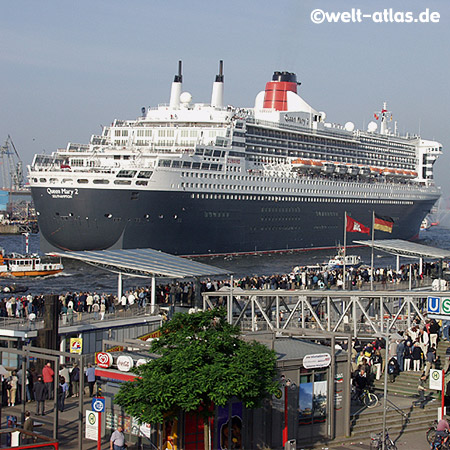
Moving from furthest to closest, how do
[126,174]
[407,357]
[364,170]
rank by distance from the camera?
[364,170]
[126,174]
[407,357]

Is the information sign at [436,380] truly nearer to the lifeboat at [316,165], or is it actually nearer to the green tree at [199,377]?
the green tree at [199,377]

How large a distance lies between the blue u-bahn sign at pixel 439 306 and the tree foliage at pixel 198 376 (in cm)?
517

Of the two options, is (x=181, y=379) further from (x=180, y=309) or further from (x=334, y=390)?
(x=180, y=309)

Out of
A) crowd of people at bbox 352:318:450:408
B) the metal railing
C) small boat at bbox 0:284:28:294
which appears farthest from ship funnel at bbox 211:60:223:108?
crowd of people at bbox 352:318:450:408

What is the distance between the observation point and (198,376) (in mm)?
14375

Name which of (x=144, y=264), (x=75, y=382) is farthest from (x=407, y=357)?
(x=144, y=264)

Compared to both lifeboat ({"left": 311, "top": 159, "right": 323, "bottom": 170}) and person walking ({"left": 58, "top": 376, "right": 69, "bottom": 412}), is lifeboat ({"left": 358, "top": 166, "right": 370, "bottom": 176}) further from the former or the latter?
person walking ({"left": 58, "top": 376, "right": 69, "bottom": 412})

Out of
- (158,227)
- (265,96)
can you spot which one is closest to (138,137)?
(158,227)

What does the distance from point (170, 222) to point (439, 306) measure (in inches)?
1786

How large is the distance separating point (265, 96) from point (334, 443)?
247ft

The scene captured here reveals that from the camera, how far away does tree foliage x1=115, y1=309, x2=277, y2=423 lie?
562 inches

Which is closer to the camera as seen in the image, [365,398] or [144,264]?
[365,398]

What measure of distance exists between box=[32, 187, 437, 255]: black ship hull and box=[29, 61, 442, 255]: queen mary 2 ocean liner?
0.09 meters

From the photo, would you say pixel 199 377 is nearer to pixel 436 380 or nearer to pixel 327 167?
pixel 436 380
